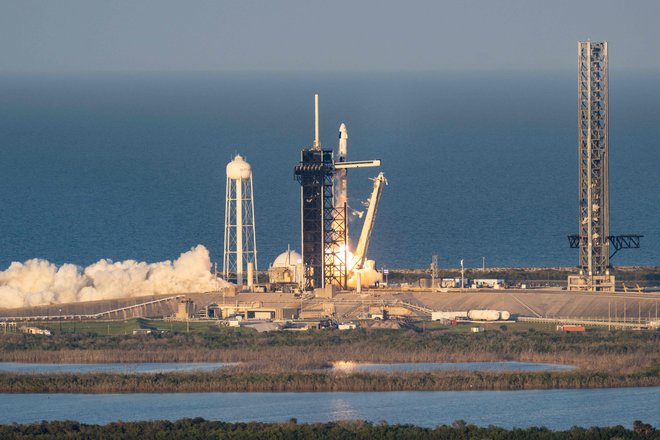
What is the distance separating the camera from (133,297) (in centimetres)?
15188

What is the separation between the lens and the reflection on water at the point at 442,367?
123 m

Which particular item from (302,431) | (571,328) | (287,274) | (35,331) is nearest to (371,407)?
(302,431)

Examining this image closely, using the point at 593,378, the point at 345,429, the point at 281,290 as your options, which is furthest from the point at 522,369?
the point at 281,290

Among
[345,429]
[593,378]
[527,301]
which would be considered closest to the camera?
[345,429]

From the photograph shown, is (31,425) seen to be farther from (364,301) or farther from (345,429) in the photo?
(364,301)

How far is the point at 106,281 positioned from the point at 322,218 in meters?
14.8

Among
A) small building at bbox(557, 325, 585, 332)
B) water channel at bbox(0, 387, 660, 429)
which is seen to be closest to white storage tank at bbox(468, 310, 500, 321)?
small building at bbox(557, 325, 585, 332)

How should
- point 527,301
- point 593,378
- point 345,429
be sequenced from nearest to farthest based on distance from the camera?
point 345,429 → point 593,378 → point 527,301

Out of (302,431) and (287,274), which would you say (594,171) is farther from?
(302,431)

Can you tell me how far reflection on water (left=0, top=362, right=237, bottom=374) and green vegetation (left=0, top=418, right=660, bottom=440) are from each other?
1902 cm

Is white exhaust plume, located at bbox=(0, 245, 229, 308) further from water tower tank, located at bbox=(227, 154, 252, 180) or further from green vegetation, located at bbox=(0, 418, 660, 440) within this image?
green vegetation, located at bbox=(0, 418, 660, 440)

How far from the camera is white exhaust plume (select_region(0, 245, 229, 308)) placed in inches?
6009

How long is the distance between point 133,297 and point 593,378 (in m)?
42.4

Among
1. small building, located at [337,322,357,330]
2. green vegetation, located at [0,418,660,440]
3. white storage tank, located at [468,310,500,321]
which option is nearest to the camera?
green vegetation, located at [0,418,660,440]
